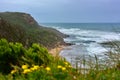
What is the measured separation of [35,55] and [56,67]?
1231 millimetres

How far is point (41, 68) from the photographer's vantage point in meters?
6.00

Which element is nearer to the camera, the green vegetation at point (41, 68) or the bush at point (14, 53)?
the green vegetation at point (41, 68)

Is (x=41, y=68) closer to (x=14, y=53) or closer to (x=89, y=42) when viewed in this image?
(x=14, y=53)

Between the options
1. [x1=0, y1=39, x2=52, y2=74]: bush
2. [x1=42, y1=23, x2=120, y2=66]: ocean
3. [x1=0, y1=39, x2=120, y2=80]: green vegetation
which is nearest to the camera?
[x1=0, y1=39, x2=120, y2=80]: green vegetation

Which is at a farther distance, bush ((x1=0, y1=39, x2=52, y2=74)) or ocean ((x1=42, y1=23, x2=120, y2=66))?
ocean ((x1=42, y1=23, x2=120, y2=66))

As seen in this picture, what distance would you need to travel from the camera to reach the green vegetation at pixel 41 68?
5801 mm

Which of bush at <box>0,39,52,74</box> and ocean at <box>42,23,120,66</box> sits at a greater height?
bush at <box>0,39,52,74</box>

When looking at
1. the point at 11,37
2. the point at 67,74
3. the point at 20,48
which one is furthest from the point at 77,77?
the point at 11,37

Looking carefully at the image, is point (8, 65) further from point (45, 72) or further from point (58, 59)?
point (45, 72)

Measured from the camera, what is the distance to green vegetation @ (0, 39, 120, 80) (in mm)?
5801

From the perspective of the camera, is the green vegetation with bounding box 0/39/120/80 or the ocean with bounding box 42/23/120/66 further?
the ocean with bounding box 42/23/120/66

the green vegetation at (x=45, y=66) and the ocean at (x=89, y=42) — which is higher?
the green vegetation at (x=45, y=66)

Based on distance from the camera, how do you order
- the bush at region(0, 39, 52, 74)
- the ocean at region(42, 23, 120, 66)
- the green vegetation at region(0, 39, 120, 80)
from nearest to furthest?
the green vegetation at region(0, 39, 120, 80) → the bush at region(0, 39, 52, 74) → the ocean at region(42, 23, 120, 66)

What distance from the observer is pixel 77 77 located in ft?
19.1
